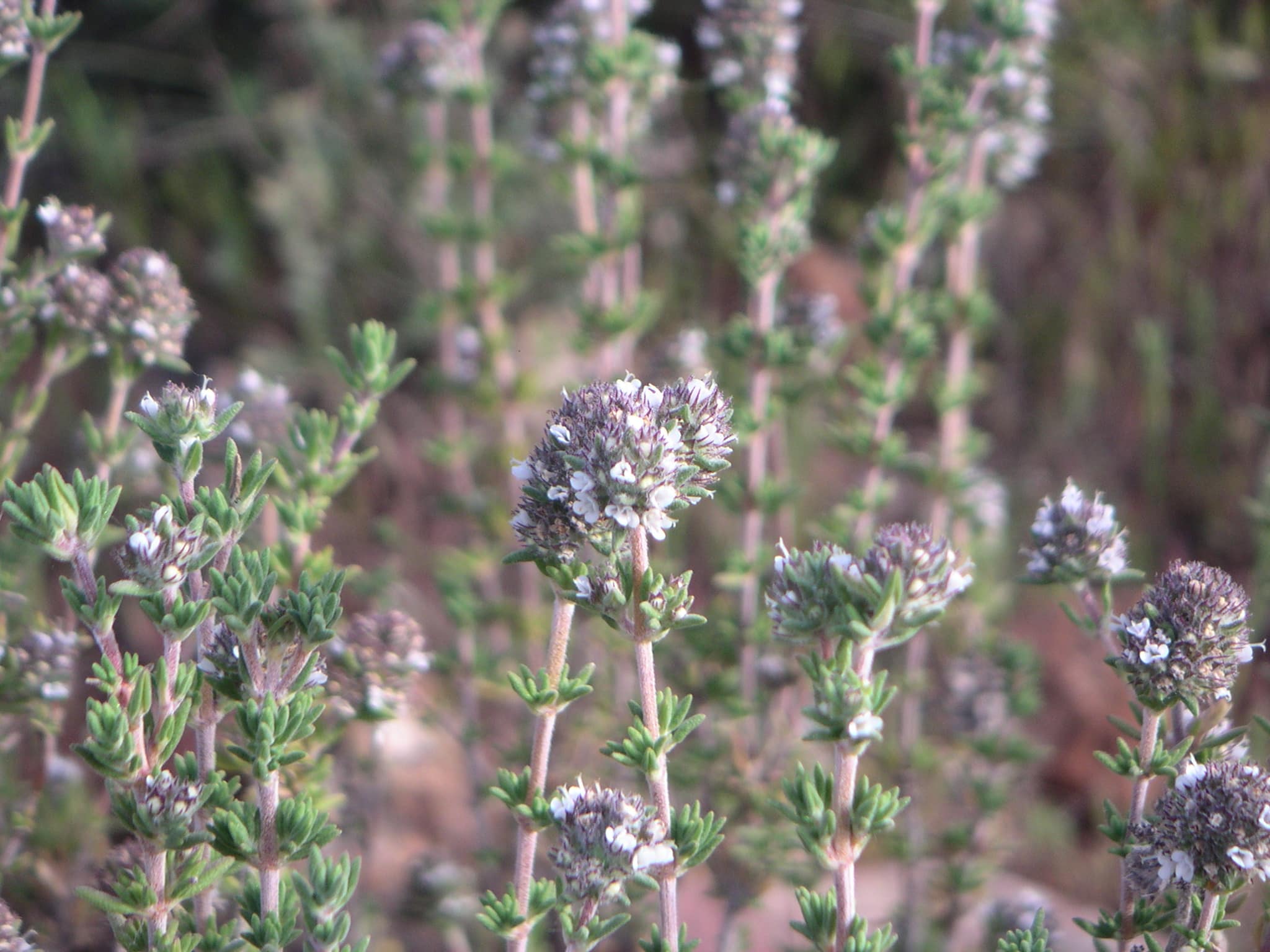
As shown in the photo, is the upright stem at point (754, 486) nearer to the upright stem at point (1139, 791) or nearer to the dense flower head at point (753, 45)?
the dense flower head at point (753, 45)

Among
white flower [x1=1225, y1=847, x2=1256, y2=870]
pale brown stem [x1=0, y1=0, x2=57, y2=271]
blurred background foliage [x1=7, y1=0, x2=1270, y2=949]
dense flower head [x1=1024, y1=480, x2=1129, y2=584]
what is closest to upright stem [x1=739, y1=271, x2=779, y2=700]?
dense flower head [x1=1024, y1=480, x2=1129, y2=584]

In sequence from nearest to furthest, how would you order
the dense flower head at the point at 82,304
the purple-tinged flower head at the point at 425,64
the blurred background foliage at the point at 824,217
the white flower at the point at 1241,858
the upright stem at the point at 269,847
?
the white flower at the point at 1241,858
the upright stem at the point at 269,847
the dense flower head at the point at 82,304
the purple-tinged flower head at the point at 425,64
the blurred background foliage at the point at 824,217

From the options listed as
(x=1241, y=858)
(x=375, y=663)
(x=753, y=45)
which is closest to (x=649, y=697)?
(x=375, y=663)

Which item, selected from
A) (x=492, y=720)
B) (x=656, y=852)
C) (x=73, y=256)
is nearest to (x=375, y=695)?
(x=656, y=852)

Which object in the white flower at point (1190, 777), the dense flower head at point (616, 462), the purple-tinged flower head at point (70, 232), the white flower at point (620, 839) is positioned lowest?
the white flower at point (620, 839)

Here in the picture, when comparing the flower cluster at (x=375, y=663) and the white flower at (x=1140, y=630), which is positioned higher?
the flower cluster at (x=375, y=663)

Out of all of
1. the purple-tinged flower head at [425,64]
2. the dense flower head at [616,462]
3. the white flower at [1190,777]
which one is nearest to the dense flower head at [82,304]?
Result: the dense flower head at [616,462]

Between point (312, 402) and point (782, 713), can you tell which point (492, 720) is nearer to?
A: point (782, 713)
